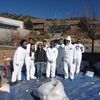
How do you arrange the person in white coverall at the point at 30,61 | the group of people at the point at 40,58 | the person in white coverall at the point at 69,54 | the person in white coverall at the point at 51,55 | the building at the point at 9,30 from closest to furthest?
the group of people at the point at 40,58 < the person in white coverall at the point at 69,54 < the person in white coverall at the point at 30,61 < the person in white coverall at the point at 51,55 < the building at the point at 9,30

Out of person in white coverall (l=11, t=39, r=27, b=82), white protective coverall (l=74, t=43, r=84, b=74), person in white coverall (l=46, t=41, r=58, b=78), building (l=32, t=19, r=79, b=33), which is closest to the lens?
person in white coverall (l=11, t=39, r=27, b=82)

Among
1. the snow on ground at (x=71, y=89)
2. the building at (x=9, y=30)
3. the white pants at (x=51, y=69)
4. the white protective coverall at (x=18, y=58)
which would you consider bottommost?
the snow on ground at (x=71, y=89)

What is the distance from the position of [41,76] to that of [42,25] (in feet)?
145

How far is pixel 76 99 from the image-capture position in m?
4.29

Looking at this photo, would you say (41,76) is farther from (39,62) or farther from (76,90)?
(76,90)

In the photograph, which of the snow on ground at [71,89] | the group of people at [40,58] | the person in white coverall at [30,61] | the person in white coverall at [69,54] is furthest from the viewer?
the person in white coverall at [30,61]

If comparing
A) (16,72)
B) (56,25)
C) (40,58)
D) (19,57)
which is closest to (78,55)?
(40,58)

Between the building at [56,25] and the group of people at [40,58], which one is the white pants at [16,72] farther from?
the building at [56,25]

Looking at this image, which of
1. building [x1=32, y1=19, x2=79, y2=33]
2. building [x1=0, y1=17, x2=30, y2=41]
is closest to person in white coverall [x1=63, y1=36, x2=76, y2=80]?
building [x1=0, y1=17, x2=30, y2=41]

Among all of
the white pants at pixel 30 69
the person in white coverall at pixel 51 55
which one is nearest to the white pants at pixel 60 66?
the person in white coverall at pixel 51 55

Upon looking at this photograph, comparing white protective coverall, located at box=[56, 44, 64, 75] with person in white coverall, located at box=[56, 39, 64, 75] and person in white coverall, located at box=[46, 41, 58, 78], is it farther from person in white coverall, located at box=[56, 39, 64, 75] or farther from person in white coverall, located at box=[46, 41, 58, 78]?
person in white coverall, located at box=[46, 41, 58, 78]

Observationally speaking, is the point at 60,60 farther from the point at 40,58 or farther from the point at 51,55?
the point at 40,58

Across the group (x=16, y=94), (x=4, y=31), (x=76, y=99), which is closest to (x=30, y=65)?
(x=16, y=94)

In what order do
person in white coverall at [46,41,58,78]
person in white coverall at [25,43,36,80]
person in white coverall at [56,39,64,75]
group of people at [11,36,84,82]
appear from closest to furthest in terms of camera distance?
group of people at [11,36,84,82], person in white coverall at [25,43,36,80], person in white coverall at [46,41,58,78], person in white coverall at [56,39,64,75]
